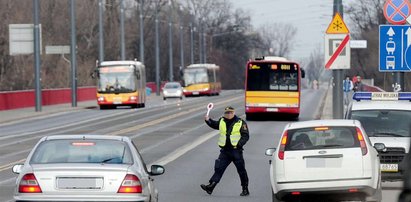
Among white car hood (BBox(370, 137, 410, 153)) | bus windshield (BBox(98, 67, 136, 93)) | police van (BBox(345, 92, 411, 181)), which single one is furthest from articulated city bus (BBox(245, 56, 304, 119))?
white car hood (BBox(370, 137, 410, 153))

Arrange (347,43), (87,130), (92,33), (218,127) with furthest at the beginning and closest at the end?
(92,33)
(87,130)
(347,43)
(218,127)

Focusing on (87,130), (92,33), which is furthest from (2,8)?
(87,130)

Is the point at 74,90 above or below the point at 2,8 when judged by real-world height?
below

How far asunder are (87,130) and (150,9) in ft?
282

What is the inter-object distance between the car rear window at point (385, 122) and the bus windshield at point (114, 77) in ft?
147

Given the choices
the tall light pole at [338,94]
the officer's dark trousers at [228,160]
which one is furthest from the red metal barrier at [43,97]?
the officer's dark trousers at [228,160]

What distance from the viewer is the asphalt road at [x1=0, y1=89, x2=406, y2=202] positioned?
19781mm

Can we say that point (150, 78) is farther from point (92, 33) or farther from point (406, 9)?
point (406, 9)

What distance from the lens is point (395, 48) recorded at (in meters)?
23.3

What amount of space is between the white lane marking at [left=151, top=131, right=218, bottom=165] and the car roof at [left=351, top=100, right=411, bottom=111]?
6.69 meters

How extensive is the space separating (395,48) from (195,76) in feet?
234

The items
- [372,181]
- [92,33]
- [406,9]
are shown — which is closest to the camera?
[372,181]

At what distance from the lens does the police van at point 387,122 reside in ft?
61.8

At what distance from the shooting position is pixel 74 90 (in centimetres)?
6781
